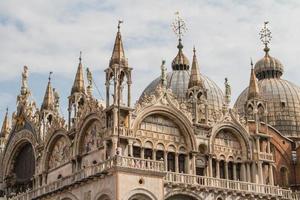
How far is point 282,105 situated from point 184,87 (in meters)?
10.4

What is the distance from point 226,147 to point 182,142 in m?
3.76

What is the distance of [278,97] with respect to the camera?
62.7 m

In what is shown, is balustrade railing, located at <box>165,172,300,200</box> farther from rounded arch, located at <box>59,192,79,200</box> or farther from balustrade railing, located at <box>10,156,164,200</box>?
rounded arch, located at <box>59,192,79,200</box>

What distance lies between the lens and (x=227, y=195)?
41.5 m

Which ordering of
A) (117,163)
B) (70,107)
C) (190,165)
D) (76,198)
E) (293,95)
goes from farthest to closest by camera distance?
(293,95) < (70,107) < (190,165) < (76,198) < (117,163)

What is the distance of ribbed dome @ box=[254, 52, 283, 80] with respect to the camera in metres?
66.1

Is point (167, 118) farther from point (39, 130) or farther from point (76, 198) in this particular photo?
point (39, 130)

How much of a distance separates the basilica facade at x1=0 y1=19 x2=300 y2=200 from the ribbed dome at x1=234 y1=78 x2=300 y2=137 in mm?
7603

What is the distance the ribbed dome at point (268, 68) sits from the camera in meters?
66.1

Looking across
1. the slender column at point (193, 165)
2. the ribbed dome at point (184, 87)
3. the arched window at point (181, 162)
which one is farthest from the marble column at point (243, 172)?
the ribbed dome at point (184, 87)

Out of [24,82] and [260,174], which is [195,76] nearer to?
[260,174]

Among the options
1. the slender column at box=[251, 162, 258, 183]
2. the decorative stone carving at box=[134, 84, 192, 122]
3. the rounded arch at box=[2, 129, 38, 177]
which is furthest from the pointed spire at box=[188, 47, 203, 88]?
the rounded arch at box=[2, 129, 38, 177]

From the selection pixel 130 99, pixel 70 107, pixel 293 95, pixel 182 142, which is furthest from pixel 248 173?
pixel 293 95

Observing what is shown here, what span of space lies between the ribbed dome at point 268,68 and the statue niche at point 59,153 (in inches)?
1081
